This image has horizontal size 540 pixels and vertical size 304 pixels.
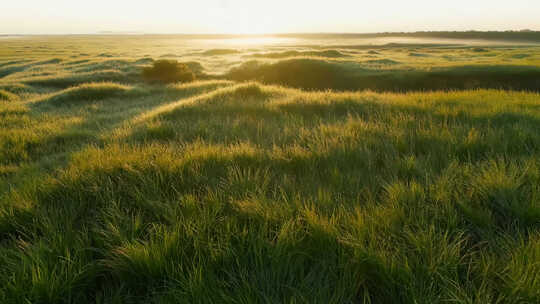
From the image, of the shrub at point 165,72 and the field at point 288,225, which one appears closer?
the field at point 288,225

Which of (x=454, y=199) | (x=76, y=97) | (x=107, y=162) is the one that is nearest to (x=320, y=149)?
(x=454, y=199)

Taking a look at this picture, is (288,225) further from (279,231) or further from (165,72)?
(165,72)

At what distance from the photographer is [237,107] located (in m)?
7.22

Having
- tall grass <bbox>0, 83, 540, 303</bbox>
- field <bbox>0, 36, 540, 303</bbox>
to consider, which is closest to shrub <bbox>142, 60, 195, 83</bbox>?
field <bbox>0, 36, 540, 303</bbox>

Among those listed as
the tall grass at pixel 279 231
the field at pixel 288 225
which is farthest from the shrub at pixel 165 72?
the tall grass at pixel 279 231

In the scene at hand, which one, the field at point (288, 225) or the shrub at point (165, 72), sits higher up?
the shrub at point (165, 72)

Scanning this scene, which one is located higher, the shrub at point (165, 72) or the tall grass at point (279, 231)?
the shrub at point (165, 72)

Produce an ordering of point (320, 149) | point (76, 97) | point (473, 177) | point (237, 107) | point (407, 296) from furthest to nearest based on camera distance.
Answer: point (76, 97) → point (237, 107) → point (320, 149) → point (473, 177) → point (407, 296)

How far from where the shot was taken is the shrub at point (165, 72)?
23625mm

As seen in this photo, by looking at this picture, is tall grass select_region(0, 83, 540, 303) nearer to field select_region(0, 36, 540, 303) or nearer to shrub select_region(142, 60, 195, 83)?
field select_region(0, 36, 540, 303)

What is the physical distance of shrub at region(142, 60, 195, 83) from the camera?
930 inches

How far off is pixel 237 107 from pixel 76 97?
10920mm

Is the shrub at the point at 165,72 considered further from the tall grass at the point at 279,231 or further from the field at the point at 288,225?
the tall grass at the point at 279,231

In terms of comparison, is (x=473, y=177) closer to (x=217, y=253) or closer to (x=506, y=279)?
(x=506, y=279)
